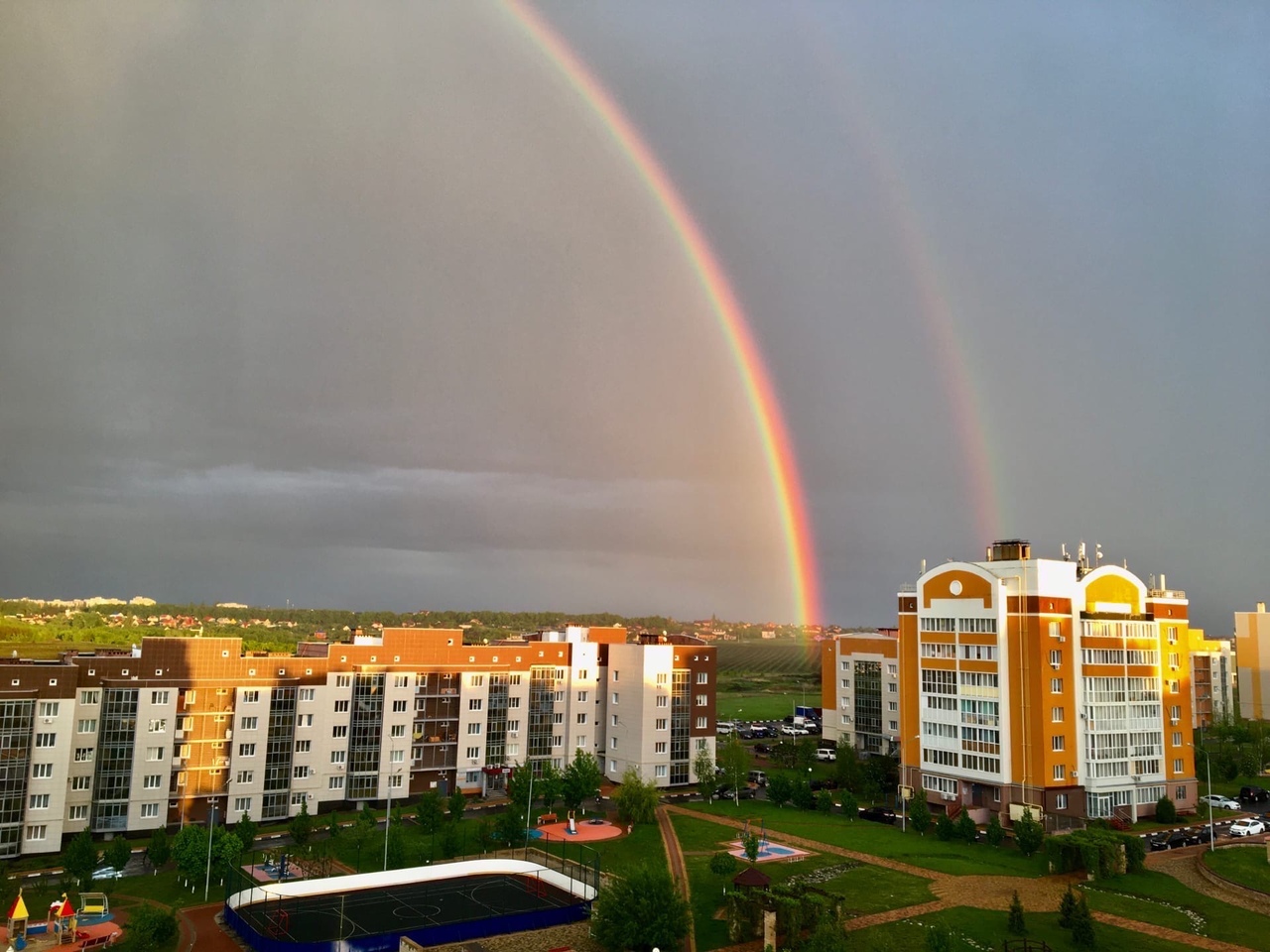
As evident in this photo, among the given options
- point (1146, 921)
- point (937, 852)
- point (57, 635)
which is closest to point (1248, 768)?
point (937, 852)

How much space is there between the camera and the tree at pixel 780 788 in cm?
5762

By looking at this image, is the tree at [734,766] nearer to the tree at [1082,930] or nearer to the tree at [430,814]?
the tree at [430,814]

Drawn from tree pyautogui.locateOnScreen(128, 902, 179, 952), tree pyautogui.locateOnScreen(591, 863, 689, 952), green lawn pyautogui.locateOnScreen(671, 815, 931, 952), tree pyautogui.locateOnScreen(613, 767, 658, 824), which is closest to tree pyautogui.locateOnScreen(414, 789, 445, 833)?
tree pyautogui.locateOnScreen(613, 767, 658, 824)

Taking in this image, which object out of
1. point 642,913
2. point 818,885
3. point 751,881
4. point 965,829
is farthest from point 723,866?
point 965,829

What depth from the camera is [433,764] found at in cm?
5997

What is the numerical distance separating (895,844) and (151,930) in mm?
34167

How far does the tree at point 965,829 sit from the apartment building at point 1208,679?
3281 cm

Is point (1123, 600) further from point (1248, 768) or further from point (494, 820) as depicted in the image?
point (494, 820)

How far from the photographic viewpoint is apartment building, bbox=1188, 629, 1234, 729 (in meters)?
85.0

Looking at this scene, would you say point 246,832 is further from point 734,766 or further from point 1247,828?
point 1247,828

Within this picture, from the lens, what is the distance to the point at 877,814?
5634 cm

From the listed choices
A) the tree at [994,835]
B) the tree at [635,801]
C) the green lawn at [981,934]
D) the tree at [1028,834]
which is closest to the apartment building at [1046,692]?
the tree at [994,835]

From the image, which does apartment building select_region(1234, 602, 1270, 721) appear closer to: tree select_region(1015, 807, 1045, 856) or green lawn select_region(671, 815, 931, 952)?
tree select_region(1015, 807, 1045, 856)

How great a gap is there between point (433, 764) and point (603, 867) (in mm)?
20816
